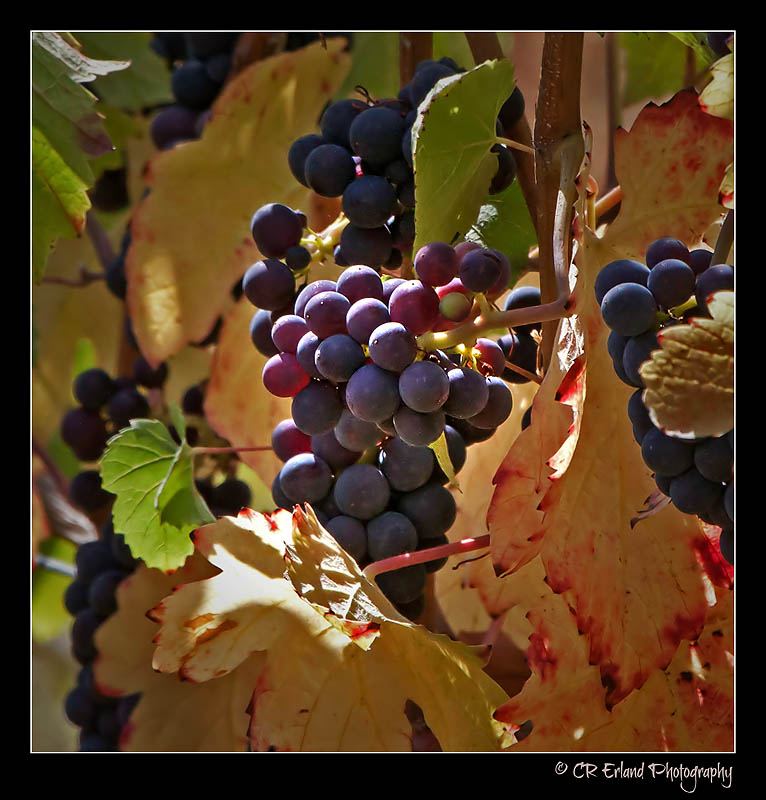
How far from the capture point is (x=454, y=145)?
0.48 metres

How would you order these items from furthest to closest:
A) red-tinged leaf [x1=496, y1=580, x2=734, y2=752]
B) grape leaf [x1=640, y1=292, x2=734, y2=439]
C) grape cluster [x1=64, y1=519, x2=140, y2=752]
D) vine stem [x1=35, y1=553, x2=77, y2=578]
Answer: vine stem [x1=35, y1=553, x2=77, y2=578] → grape cluster [x1=64, y1=519, x2=140, y2=752] → red-tinged leaf [x1=496, y1=580, x2=734, y2=752] → grape leaf [x1=640, y1=292, x2=734, y2=439]

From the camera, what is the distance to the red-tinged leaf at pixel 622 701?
0.47 metres

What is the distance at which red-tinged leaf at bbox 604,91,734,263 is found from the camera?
49cm

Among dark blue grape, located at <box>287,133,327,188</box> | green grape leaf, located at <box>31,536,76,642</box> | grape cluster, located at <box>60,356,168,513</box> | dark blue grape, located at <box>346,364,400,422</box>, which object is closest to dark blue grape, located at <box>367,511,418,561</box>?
dark blue grape, located at <box>346,364,400,422</box>

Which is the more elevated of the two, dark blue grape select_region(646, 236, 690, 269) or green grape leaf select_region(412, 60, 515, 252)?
green grape leaf select_region(412, 60, 515, 252)

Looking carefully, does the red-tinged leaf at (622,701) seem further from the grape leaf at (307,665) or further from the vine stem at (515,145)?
the vine stem at (515,145)

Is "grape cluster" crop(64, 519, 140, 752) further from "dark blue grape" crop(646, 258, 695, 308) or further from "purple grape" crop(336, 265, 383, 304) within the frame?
"dark blue grape" crop(646, 258, 695, 308)

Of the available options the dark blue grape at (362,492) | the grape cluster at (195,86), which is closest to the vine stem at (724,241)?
the dark blue grape at (362,492)

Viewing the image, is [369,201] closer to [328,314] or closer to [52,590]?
[328,314]

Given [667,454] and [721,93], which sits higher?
[721,93]

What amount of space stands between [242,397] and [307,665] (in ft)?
0.72

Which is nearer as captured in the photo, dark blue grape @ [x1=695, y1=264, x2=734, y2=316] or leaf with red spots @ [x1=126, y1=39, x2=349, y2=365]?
dark blue grape @ [x1=695, y1=264, x2=734, y2=316]

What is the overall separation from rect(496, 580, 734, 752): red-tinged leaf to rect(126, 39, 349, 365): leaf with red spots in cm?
39

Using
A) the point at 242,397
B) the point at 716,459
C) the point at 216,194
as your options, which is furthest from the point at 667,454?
the point at 216,194
